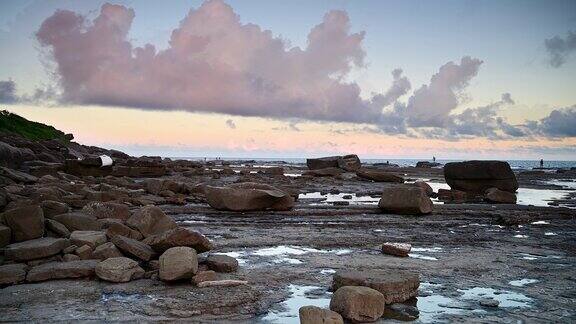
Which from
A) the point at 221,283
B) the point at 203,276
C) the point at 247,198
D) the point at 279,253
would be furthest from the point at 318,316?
the point at 247,198

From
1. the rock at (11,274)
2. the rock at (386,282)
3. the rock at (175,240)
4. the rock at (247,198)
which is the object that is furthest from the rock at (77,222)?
the rock at (247,198)

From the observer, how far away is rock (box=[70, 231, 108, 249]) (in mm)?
7902

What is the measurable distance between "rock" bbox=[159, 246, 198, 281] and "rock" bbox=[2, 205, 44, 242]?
2.65 meters

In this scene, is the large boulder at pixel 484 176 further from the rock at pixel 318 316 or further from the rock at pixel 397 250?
the rock at pixel 318 316

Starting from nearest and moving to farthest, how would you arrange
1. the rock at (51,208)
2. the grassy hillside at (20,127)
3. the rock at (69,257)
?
the rock at (69,257) → the rock at (51,208) → the grassy hillside at (20,127)

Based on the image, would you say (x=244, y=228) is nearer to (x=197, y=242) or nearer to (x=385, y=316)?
(x=197, y=242)

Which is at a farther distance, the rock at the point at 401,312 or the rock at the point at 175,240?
the rock at the point at 175,240

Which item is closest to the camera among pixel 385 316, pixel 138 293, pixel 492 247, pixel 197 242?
pixel 385 316

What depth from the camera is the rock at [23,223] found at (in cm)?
799

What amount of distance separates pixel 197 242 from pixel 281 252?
1.98 meters

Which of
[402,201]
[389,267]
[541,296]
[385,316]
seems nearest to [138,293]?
[385,316]

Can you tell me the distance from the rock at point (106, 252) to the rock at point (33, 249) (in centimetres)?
61

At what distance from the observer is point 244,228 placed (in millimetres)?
12305

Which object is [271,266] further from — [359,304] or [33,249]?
[33,249]
